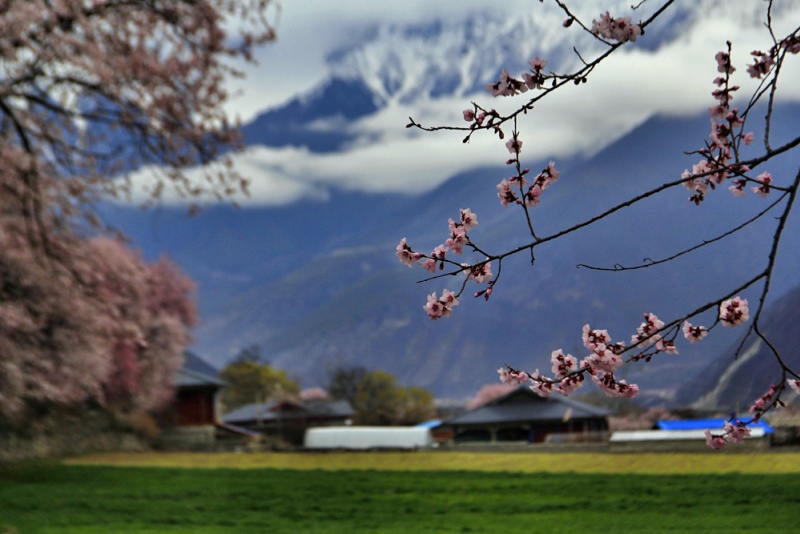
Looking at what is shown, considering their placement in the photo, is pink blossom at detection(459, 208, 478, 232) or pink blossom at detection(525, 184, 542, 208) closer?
pink blossom at detection(459, 208, 478, 232)

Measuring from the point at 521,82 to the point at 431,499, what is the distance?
10221 mm

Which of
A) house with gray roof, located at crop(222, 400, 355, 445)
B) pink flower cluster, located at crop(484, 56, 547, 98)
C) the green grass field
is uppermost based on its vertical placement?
house with gray roof, located at crop(222, 400, 355, 445)

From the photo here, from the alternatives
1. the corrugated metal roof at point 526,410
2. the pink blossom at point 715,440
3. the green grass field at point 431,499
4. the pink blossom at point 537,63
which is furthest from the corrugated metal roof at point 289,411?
the pink blossom at point 537,63

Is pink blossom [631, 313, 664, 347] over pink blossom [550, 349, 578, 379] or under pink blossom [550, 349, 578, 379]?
over

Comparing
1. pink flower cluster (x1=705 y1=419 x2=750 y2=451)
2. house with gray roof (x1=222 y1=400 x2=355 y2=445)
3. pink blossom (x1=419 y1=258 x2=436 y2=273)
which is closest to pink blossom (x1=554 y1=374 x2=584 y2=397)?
pink blossom (x1=419 y1=258 x2=436 y2=273)

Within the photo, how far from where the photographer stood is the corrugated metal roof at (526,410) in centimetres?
3438

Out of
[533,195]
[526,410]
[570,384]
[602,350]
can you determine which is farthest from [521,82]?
[526,410]

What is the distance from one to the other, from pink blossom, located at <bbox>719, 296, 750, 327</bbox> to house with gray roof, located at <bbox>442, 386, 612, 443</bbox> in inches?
1200

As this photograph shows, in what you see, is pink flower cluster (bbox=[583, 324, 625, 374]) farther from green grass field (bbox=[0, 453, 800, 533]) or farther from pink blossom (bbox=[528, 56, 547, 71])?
green grass field (bbox=[0, 453, 800, 533])

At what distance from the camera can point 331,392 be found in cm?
6116

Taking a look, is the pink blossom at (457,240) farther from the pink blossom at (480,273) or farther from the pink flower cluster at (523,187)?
the pink flower cluster at (523,187)

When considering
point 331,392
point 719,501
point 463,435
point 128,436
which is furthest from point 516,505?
point 331,392

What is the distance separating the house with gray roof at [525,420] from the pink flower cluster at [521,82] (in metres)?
31.0

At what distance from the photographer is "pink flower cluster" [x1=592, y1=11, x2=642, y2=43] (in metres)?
2.80
